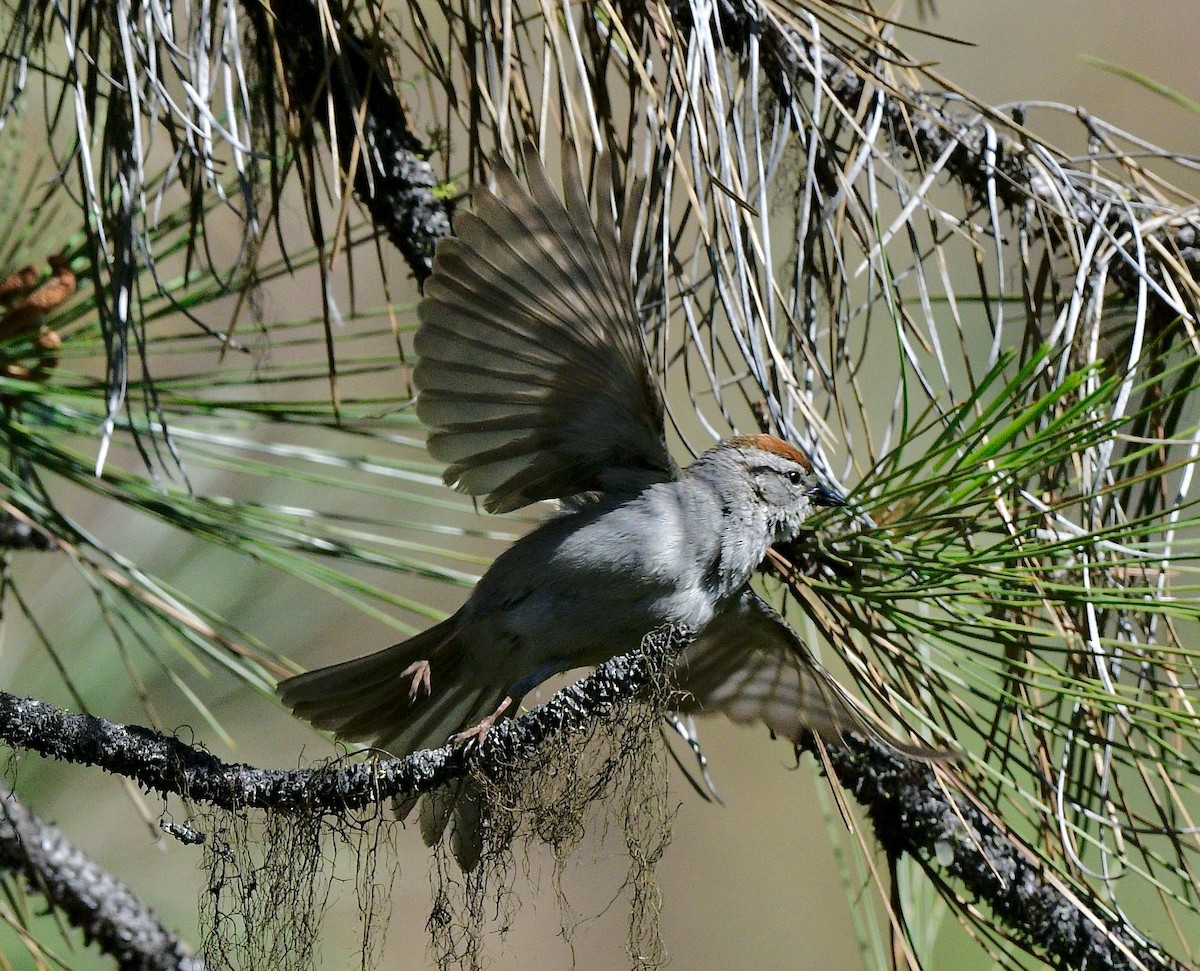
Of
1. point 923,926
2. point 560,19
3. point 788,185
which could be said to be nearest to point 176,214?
point 560,19

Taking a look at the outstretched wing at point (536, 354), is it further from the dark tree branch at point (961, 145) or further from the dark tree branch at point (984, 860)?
the dark tree branch at point (984, 860)

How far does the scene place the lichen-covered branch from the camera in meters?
Result: 1.11

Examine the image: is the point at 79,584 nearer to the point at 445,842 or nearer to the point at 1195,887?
the point at 445,842

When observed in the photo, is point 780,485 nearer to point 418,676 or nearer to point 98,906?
point 418,676

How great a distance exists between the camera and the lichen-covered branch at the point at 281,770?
43.5 inches

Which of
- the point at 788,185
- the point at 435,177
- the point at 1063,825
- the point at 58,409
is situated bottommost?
the point at 58,409

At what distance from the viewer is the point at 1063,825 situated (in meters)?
1.21

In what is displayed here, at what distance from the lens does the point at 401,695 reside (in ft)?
6.11

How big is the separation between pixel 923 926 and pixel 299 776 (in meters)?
1.22

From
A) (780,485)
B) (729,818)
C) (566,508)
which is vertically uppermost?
(780,485)

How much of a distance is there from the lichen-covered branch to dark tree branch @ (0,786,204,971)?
0.48 meters

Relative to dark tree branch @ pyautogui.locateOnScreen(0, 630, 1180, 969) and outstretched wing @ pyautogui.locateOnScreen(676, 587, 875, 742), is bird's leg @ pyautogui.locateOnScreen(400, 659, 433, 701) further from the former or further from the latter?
dark tree branch @ pyautogui.locateOnScreen(0, 630, 1180, 969)

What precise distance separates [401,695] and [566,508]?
0.38 m

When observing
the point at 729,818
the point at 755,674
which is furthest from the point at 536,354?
the point at 729,818
